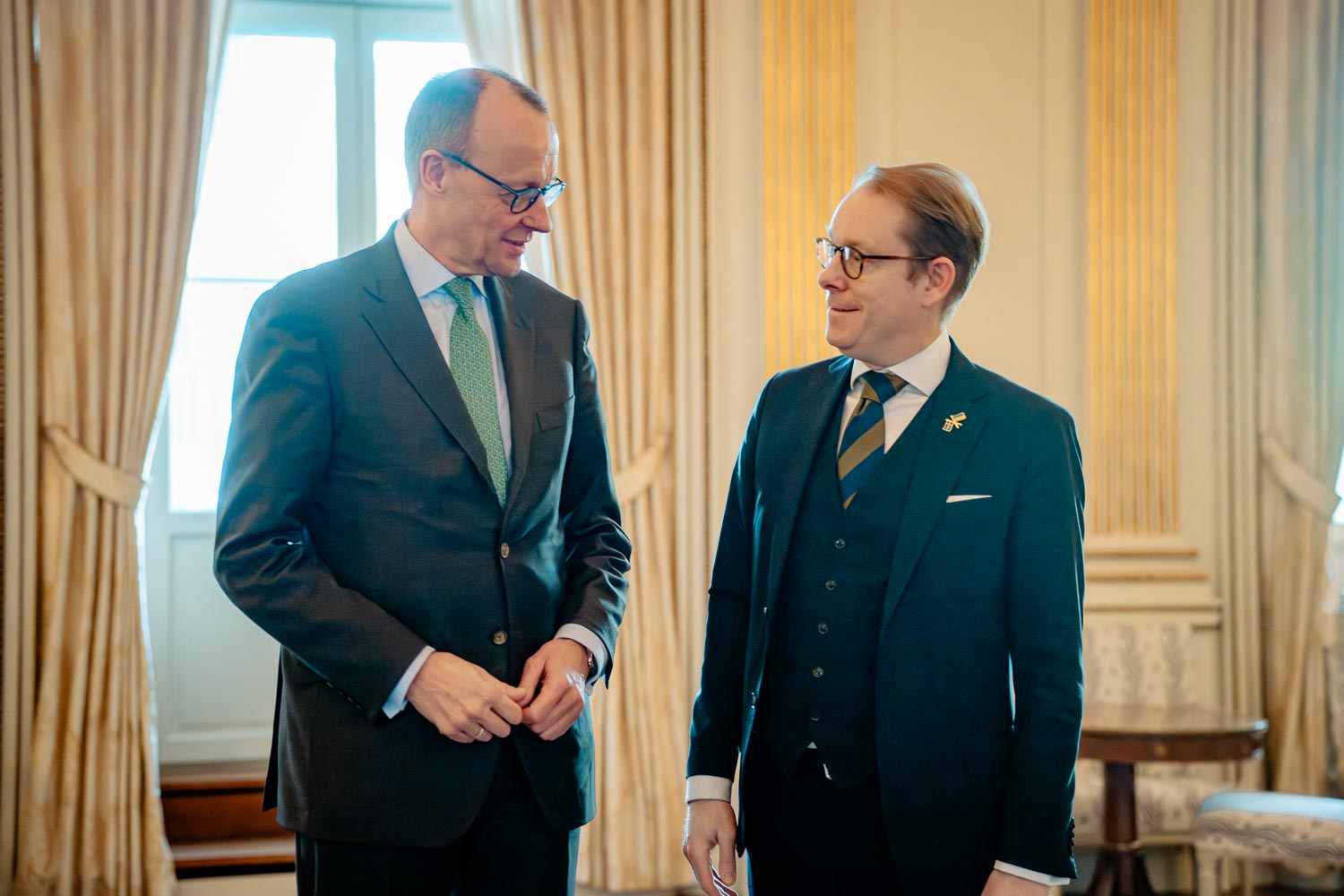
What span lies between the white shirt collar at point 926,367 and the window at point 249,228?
10.4 feet

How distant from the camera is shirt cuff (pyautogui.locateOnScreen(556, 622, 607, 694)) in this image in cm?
158

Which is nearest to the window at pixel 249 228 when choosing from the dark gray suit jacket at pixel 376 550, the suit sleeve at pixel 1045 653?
the dark gray suit jacket at pixel 376 550

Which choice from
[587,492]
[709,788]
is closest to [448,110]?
[587,492]

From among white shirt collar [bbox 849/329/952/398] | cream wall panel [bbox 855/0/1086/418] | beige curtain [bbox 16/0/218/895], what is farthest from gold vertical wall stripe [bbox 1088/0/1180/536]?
beige curtain [bbox 16/0/218/895]

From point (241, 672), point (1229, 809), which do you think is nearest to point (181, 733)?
point (241, 672)

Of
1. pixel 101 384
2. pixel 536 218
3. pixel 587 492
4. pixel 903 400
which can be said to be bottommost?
pixel 587 492

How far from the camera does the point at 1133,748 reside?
312 cm

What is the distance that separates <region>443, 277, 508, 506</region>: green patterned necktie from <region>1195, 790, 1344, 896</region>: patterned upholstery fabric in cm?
277

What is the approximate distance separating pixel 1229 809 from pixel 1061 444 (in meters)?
2.33

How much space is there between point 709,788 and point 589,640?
327 millimetres

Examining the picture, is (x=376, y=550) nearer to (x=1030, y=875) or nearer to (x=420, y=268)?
(x=420, y=268)

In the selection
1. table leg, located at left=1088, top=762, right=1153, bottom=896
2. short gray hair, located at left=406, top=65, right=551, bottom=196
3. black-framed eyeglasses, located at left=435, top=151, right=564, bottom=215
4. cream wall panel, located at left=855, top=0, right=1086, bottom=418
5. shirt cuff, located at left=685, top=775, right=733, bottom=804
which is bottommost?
table leg, located at left=1088, top=762, right=1153, bottom=896

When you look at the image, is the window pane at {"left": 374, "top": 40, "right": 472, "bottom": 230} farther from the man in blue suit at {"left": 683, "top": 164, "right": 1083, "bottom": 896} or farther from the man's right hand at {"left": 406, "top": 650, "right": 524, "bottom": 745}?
the man's right hand at {"left": 406, "top": 650, "right": 524, "bottom": 745}

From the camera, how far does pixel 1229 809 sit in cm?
335
